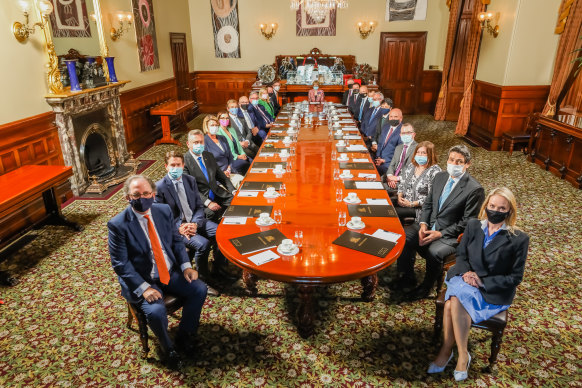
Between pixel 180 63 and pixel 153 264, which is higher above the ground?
pixel 180 63

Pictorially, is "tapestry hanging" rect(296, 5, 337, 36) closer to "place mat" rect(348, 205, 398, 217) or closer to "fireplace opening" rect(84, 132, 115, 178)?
"fireplace opening" rect(84, 132, 115, 178)

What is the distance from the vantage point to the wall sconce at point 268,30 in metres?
13.2

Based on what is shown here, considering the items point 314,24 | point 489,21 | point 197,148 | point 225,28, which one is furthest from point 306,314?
point 225,28

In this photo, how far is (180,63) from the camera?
12156 mm

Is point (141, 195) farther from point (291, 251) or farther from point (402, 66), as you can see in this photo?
point (402, 66)

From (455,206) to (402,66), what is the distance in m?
10.8

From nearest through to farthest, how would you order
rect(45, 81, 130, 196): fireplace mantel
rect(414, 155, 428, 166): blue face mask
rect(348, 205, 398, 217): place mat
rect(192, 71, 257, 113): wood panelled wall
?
1. rect(348, 205, 398, 217): place mat
2. rect(414, 155, 428, 166): blue face mask
3. rect(45, 81, 130, 196): fireplace mantel
4. rect(192, 71, 257, 113): wood panelled wall

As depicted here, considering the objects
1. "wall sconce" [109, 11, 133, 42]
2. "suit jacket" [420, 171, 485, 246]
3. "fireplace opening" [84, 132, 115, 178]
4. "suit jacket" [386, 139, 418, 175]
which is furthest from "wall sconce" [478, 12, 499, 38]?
"fireplace opening" [84, 132, 115, 178]

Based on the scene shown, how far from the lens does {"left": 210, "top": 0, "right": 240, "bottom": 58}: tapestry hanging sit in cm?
1316

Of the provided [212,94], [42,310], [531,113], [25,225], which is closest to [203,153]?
[42,310]

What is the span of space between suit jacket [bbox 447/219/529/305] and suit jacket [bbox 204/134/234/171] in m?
3.42

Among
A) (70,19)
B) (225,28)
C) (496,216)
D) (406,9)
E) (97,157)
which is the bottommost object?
(97,157)

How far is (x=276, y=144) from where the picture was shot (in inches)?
229

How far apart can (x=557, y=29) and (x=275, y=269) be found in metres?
8.36
